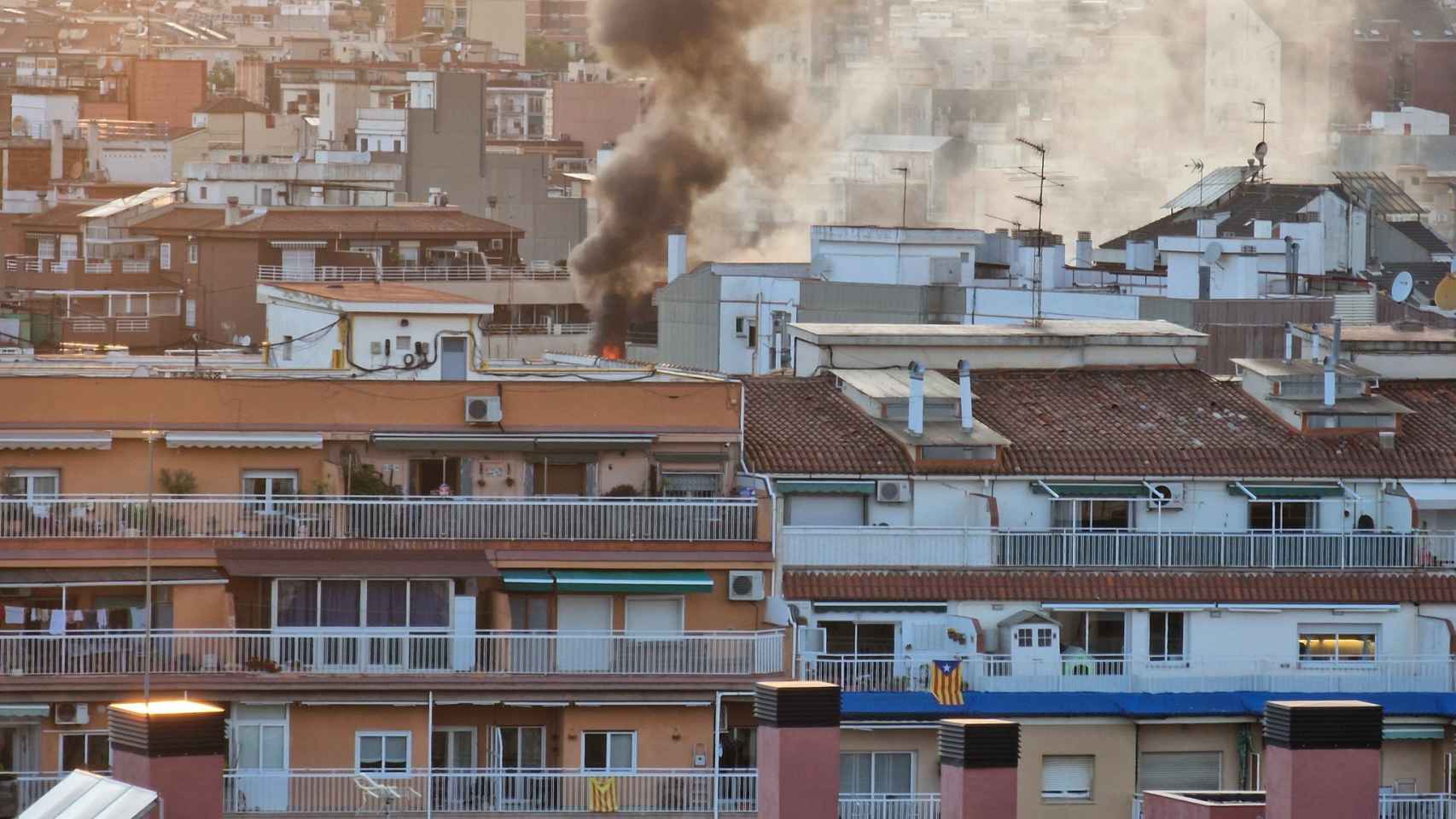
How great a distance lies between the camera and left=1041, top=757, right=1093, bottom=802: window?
1460 inches

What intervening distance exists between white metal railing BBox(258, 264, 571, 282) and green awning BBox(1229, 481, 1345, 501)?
1642 inches

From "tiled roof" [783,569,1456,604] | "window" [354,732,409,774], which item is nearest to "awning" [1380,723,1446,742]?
"tiled roof" [783,569,1456,604]

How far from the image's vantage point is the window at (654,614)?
38344mm

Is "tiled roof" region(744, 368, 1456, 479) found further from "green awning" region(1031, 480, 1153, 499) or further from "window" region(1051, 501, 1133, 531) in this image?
"window" region(1051, 501, 1133, 531)

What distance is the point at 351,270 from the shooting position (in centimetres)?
8088

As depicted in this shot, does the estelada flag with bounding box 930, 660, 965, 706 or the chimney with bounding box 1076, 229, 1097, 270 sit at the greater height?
the chimney with bounding box 1076, 229, 1097, 270

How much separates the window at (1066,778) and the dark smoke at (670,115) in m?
48.2

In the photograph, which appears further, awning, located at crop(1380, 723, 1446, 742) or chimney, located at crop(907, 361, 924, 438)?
chimney, located at crop(907, 361, 924, 438)

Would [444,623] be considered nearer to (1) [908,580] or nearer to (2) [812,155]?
(1) [908,580]

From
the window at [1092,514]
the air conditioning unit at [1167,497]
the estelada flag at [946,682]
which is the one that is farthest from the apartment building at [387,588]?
the air conditioning unit at [1167,497]

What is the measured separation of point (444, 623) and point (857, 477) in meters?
4.93

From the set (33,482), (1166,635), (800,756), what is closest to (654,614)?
(1166,635)

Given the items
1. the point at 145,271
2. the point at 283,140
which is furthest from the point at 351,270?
the point at 283,140

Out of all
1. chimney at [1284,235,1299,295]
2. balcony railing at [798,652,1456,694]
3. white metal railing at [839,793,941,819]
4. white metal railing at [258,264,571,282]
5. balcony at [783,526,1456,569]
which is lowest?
white metal railing at [839,793,941,819]
